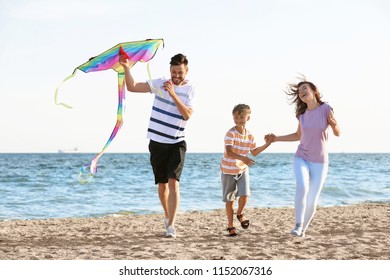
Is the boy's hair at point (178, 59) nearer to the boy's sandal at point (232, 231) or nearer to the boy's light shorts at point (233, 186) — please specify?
the boy's light shorts at point (233, 186)

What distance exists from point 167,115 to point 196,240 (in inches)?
56.0

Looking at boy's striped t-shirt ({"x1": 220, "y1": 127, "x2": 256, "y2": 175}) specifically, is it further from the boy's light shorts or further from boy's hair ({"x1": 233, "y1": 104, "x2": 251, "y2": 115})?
boy's hair ({"x1": 233, "y1": 104, "x2": 251, "y2": 115})

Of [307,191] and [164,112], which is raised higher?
[164,112]

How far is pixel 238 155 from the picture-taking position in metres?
5.62

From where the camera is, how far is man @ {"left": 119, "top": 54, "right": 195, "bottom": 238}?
Answer: 5449 millimetres

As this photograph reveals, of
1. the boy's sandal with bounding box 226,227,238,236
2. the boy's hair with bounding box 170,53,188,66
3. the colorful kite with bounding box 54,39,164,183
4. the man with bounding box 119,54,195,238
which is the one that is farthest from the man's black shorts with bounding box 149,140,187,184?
the boy's sandal with bounding box 226,227,238,236

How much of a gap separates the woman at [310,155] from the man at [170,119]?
1.16 meters

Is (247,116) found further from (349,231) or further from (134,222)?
(134,222)

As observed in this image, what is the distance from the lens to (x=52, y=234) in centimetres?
667

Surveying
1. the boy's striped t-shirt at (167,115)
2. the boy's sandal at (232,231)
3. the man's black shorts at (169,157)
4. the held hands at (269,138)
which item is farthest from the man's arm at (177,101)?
the boy's sandal at (232,231)

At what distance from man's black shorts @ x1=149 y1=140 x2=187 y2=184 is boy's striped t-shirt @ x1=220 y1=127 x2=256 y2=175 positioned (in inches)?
19.9

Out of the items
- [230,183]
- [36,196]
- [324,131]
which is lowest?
[36,196]
